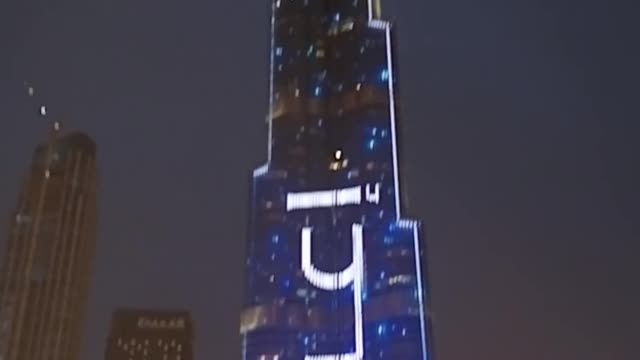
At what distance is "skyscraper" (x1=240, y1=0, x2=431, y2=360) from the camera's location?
60.3 ft

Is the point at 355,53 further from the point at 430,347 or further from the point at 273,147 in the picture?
the point at 430,347

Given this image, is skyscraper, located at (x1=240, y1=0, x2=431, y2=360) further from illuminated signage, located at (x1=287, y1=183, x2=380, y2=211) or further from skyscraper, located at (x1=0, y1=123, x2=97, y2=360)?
skyscraper, located at (x1=0, y1=123, x2=97, y2=360)

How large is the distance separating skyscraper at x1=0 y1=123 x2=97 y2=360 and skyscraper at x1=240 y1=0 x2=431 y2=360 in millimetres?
12634

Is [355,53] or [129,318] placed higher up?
[355,53]

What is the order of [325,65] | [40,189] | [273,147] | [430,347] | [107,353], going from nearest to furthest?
[430,347] < [273,147] < [325,65] < [107,353] < [40,189]

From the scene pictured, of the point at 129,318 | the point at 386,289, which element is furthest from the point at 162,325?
the point at 386,289

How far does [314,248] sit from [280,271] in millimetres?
852

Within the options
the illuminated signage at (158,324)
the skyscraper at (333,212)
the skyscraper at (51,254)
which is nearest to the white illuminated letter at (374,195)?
the skyscraper at (333,212)


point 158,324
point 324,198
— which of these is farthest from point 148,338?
point 324,198

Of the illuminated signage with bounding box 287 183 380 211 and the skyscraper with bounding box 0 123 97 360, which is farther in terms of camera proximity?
the skyscraper with bounding box 0 123 97 360

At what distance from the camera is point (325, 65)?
22578 millimetres

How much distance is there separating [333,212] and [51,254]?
1546cm

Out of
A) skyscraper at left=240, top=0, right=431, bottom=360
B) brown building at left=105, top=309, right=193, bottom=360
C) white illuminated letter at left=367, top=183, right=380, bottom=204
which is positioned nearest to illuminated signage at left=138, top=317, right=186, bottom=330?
brown building at left=105, top=309, right=193, bottom=360

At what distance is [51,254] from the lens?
1275 inches
